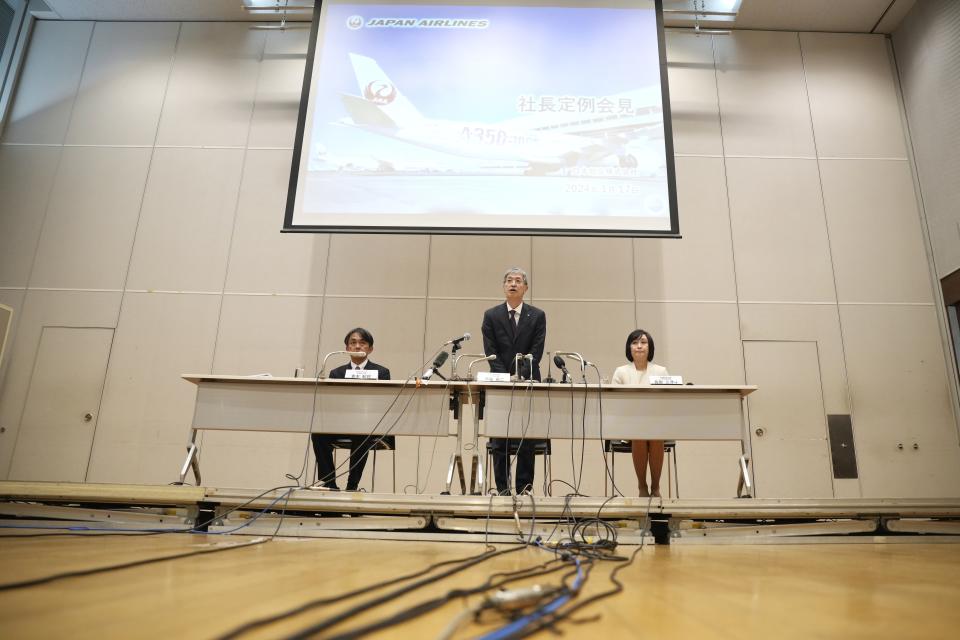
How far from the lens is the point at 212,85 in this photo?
5.17 metres

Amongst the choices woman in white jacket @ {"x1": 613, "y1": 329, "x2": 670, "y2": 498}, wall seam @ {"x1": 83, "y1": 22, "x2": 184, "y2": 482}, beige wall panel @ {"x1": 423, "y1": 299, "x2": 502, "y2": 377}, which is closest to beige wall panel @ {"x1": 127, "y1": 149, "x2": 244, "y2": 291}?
wall seam @ {"x1": 83, "y1": 22, "x2": 184, "y2": 482}

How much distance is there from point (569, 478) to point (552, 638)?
376cm

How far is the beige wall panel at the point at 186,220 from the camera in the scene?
4.71m

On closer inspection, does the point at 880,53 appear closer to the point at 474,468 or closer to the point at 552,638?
the point at 474,468

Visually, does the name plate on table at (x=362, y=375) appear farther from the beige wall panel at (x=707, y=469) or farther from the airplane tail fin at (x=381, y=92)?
the beige wall panel at (x=707, y=469)

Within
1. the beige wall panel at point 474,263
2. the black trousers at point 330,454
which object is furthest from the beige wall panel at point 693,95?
the black trousers at point 330,454

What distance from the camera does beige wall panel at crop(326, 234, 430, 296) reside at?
15.3ft

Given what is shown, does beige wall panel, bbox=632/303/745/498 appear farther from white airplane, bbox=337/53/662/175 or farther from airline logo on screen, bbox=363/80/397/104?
airline logo on screen, bbox=363/80/397/104

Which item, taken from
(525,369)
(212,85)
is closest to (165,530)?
(525,369)

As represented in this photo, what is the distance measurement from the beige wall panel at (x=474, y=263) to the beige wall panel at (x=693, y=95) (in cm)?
169

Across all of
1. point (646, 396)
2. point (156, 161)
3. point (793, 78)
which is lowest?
point (646, 396)

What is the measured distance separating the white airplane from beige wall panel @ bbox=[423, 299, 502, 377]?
3.76 ft

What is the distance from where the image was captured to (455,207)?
4.12m

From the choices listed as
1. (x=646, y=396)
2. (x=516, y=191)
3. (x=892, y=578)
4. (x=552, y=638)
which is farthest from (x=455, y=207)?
(x=552, y=638)
